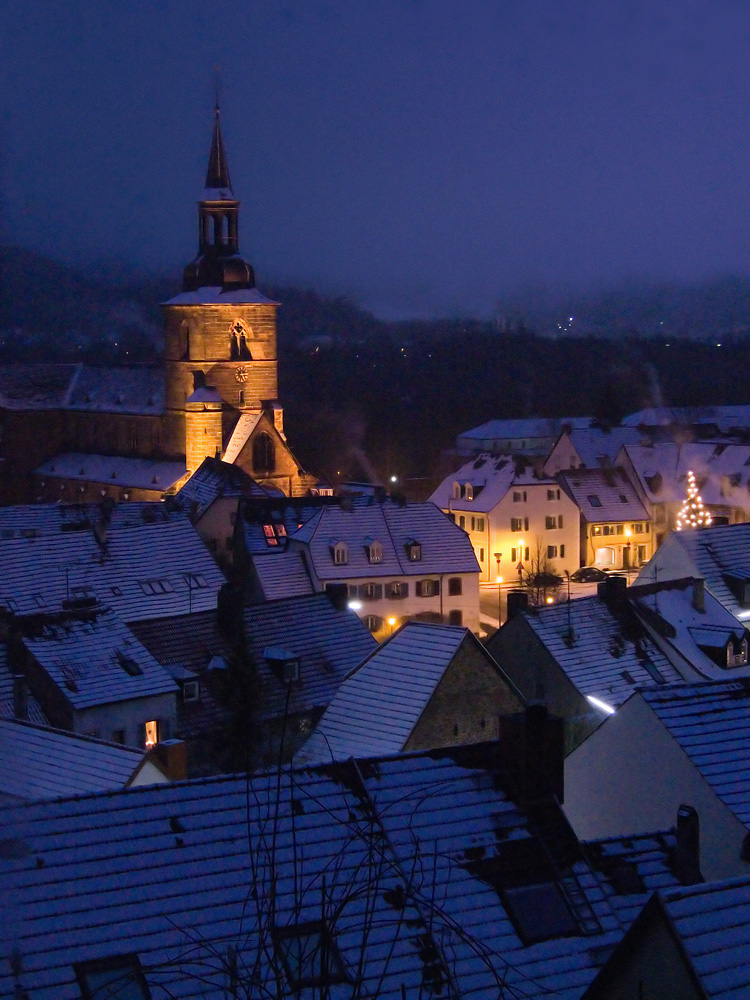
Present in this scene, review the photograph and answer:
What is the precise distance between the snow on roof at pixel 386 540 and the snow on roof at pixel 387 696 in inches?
690

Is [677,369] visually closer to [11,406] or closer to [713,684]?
[11,406]

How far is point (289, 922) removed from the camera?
38.9 ft

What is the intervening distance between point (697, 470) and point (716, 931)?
2058 inches

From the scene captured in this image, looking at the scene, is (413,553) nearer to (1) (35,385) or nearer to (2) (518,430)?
(1) (35,385)

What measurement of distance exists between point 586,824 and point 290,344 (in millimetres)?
108897

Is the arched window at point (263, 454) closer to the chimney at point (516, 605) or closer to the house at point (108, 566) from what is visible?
the house at point (108, 566)

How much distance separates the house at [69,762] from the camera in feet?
65.7

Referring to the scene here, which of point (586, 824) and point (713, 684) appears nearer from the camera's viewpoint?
point (713, 684)

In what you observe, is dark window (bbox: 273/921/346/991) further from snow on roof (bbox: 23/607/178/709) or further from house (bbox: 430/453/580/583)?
house (bbox: 430/453/580/583)

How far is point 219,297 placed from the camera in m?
72.0

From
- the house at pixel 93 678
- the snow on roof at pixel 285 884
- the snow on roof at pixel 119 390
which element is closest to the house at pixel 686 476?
the snow on roof at pixel 119 390

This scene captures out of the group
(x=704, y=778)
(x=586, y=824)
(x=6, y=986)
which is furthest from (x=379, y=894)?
(x=586, y=824)

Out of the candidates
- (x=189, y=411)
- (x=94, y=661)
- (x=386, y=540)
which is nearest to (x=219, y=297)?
(x=189, y=411)

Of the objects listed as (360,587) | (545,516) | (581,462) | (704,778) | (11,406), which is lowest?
(704,778)
